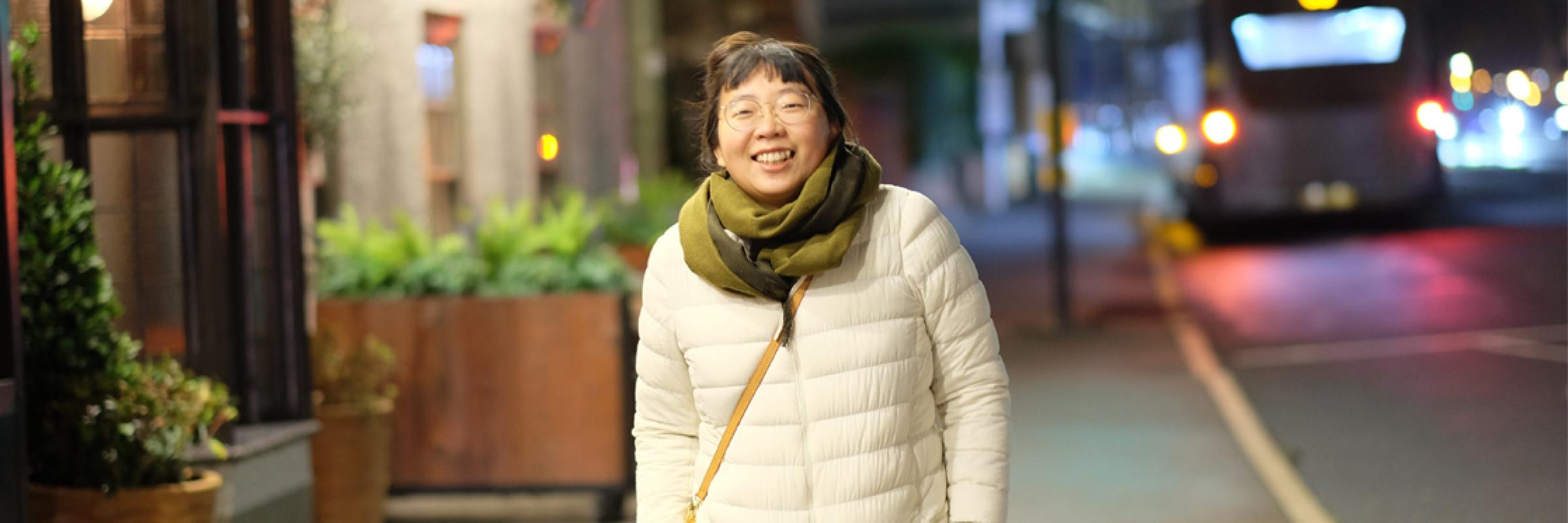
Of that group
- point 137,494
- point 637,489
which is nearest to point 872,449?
point 637,489

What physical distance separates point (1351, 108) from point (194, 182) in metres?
17.4

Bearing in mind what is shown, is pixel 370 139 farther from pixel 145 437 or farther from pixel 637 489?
pixel 637 489

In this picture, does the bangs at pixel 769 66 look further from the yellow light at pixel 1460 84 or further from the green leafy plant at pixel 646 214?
the yellow light at pixel 1460 84

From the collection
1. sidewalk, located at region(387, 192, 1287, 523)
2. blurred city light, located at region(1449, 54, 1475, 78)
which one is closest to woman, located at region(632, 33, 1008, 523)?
sidewalk, located at region(387, 192, 1287, 523)

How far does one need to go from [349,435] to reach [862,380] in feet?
14.5

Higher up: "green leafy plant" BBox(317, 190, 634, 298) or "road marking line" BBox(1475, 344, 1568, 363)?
"green leafy plant" BBox(317, 190, 634, 298)

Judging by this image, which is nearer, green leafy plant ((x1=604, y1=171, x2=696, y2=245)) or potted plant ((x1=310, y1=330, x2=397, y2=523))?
potted plant ((x1=310, y1=330, x2=397, y2=523))

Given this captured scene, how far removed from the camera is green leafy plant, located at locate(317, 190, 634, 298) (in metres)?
8.26

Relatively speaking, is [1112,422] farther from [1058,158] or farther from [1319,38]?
[1319,38]

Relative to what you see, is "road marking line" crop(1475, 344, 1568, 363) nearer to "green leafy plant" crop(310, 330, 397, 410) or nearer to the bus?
"green leafy plant" crop(310, 330, 397, 410)

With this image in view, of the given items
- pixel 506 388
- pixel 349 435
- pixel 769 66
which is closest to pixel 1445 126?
pixel 506 388

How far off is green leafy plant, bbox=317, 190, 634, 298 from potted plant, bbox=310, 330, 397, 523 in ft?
2.15

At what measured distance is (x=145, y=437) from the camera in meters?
5.54

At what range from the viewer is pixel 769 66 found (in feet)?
11.3
